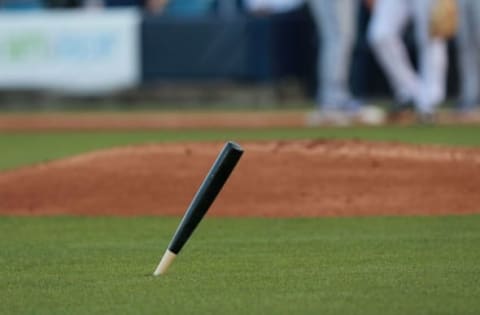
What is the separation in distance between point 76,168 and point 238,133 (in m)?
6.05

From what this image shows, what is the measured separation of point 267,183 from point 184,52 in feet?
36.4

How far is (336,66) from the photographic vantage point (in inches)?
656

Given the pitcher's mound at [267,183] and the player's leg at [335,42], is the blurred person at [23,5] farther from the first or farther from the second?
the pitcher's mound at [267,183]

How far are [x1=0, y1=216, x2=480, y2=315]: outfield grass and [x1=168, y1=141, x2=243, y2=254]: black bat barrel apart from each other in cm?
22

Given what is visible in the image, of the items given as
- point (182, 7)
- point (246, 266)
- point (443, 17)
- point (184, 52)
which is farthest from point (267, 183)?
point (182, 7)

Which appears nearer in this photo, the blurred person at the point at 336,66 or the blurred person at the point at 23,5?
the blurred person at the point at 336,66

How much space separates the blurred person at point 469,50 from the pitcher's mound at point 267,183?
6.56 meters

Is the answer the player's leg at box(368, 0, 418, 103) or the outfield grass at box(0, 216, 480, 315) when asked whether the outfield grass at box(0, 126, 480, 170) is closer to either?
the player's leg at box(368, 0, 418, 103)

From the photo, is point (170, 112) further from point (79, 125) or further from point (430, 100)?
point (430, 100)

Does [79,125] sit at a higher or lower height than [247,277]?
lower

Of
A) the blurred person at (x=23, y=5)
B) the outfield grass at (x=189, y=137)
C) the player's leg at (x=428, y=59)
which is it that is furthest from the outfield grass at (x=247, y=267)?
the blurred person at (x=23, y=5)

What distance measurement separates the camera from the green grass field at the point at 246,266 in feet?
19.8

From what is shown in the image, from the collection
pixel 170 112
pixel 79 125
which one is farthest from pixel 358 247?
pixel 170 112

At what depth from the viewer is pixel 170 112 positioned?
20.4 m
